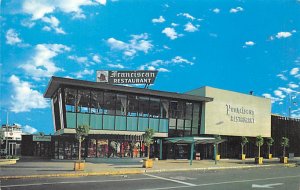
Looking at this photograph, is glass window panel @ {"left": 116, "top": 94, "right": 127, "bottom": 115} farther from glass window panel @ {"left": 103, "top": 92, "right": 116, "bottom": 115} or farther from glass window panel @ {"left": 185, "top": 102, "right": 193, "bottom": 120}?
glass window panel @ {"left": 185, "top": 102, "right": 193, "bottom": 120}

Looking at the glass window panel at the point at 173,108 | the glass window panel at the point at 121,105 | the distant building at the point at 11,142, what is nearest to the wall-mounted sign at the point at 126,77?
the glass window panel at the point at 173,108

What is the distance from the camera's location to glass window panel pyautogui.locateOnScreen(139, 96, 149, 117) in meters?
39.4

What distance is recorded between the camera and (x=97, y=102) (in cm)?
3653

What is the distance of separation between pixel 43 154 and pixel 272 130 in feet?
107

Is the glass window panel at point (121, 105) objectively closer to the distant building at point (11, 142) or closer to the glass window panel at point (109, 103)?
the glass window panel at point (109, 103)

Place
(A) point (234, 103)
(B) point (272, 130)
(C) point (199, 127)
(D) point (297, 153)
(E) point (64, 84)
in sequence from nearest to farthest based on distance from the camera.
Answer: (E) point (64, 84) < (C) point (199, 127) < (A) point (234, 103) < (B) point (272, 130) < (D) point (297, 153)

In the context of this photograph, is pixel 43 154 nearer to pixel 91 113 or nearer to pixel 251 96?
pixel 91 113

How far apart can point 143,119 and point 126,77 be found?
563cm

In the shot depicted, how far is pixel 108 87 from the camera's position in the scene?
3641 centimetres

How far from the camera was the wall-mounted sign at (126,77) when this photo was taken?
137 feet

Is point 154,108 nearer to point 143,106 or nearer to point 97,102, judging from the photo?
point 143,106

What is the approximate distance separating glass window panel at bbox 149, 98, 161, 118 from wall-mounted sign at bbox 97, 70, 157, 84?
2667mm

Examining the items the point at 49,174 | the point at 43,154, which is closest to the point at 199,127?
the point at 43,154

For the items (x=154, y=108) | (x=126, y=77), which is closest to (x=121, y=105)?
(x=154, y=108)
